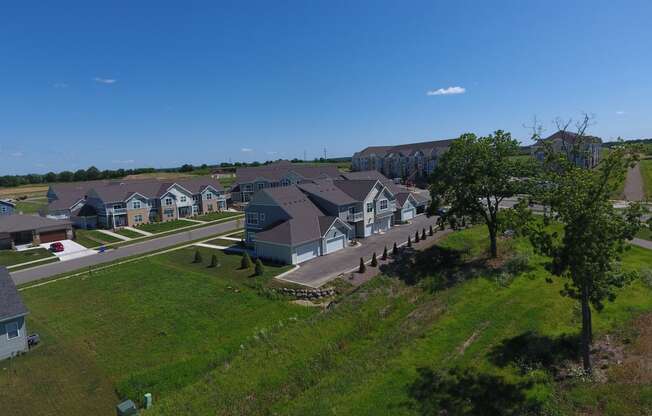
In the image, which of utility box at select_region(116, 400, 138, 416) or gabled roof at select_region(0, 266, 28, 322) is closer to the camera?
utility box at select_region(116, 400, 138, 416)

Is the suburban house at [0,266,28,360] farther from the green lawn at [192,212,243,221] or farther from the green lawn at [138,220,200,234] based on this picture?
the green lawn at [192,212,243,221]

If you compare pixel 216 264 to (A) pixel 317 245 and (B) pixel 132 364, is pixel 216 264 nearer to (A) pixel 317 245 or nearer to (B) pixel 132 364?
(A) pixel 317 245

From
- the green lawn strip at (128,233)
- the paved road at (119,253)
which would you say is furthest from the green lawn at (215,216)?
the green lawn strip at (128,233)

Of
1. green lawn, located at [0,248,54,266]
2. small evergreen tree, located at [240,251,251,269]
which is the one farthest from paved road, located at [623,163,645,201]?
green lawn, located at [0,248,54,266]

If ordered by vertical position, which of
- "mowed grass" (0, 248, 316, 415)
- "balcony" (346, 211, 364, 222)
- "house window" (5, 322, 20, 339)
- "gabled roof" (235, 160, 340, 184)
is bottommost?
"mowed grass" (0, 248, 316, 415)

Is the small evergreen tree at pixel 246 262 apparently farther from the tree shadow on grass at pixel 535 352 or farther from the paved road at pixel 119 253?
the tree shadow on grass at pixel 535 352

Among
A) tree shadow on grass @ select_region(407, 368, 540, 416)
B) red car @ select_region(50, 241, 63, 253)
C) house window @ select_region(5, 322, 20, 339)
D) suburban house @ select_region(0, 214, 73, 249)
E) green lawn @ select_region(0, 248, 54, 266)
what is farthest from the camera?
suburban house @ select_region(0, 214, 73, 249)
